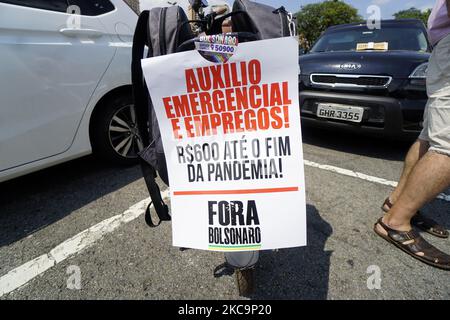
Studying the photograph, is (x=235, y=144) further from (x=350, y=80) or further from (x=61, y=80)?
(x=350, y=80)

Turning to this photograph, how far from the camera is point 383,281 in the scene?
135 centimetres

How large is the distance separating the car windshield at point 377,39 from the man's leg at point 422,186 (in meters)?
2.17

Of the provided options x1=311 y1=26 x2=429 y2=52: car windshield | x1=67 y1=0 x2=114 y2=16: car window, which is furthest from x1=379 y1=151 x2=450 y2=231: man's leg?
x1=67 y1=0 x2=114 y2=16: car window

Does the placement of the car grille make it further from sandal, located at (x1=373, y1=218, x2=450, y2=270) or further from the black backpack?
the black backpack

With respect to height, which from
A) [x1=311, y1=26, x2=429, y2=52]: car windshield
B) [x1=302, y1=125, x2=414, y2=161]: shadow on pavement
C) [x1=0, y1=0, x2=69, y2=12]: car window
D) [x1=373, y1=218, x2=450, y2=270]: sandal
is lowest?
[x1=302, y1=125, x2=414, y2=161]: shadow on pavement

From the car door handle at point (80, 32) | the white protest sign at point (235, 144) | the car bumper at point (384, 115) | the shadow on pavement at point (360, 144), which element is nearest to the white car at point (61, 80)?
the car door handle at point (80, 32)

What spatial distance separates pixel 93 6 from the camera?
214 centimetres

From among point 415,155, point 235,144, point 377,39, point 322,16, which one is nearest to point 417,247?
point 415,155

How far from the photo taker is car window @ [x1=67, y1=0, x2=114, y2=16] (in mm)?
2062

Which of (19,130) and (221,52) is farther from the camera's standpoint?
(19,130)

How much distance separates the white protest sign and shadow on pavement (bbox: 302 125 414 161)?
2151 mm
